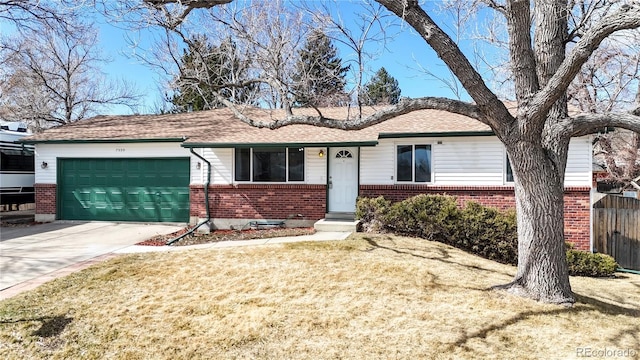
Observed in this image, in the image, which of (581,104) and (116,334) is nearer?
(116,334)

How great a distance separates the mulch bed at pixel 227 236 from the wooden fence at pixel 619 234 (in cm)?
805

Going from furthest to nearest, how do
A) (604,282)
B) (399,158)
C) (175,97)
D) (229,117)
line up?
(175,97) → (229,117) → (399,158) → (604,282)

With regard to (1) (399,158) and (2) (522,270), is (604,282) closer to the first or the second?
(2) (522,270)

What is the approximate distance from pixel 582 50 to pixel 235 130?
32.5 ft

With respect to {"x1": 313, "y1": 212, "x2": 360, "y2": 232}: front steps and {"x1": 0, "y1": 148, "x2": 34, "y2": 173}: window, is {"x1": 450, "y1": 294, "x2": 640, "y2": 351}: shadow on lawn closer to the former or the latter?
{"x1": 313, "y1": 212, "x2": 360, "y2": 232}: front steps

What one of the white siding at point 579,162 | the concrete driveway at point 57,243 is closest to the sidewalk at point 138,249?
the concrete driveway at point 57,243

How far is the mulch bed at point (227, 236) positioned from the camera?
30.0 feet

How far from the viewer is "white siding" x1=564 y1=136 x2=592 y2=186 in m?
9.80

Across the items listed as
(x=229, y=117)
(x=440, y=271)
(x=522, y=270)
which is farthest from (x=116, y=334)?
(x=229, y=117)

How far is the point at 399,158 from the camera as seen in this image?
1098 cm

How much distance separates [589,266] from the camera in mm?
8648

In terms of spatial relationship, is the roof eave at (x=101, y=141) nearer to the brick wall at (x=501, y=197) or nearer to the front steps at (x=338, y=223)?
the front steps at (x=338, y=223)

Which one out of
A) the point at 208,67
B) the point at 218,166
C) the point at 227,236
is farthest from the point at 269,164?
the point at 208,67

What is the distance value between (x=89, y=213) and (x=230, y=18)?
826 cm
